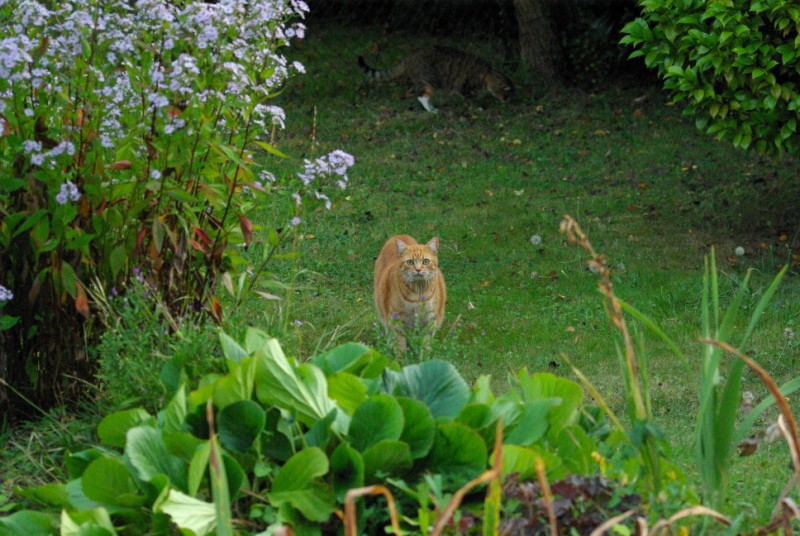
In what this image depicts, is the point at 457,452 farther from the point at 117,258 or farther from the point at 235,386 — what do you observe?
the point at 117,258

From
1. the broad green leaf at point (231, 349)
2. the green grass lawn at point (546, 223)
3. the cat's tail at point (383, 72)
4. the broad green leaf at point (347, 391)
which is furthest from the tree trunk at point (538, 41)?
the broad green leaf at point (347, 391)

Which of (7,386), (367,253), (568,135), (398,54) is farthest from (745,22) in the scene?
(398,54)

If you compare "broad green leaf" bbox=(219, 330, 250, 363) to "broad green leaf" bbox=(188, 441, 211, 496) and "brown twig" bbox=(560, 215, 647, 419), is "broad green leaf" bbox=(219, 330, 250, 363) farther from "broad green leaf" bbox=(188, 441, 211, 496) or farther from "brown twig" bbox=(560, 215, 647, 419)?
"brown twig" bbox=(560, 215, 647, 419)

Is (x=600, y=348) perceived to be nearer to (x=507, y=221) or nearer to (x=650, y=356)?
(x=650, y=356)

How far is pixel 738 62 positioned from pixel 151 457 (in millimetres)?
5276

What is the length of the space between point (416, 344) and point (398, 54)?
34.9ft

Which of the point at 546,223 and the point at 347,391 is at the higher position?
the point at 347,391

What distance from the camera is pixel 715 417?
9.16 feet

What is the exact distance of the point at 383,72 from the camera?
12.9 metres

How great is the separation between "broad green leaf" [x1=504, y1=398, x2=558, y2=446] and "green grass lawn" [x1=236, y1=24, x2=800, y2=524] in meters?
0.62

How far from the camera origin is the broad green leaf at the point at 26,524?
2.92 meters

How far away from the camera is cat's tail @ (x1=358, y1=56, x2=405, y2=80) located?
12.7m

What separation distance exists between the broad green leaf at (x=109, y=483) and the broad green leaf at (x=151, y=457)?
78mm

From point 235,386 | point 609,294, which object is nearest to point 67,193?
point 235,386
